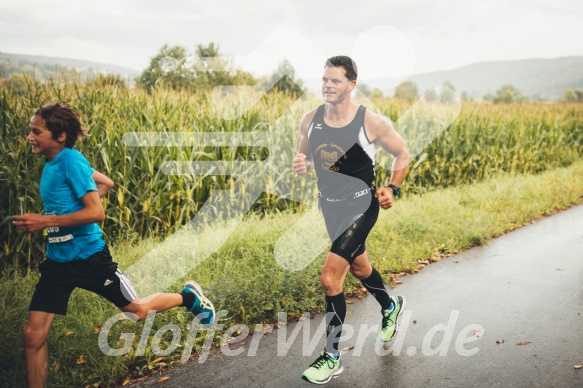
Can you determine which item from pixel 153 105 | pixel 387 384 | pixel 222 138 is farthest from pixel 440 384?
pixel 153 105

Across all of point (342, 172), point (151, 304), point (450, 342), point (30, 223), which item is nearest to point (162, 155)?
point (151, 304)

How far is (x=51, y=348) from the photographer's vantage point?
383cm

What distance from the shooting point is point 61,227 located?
3090mm

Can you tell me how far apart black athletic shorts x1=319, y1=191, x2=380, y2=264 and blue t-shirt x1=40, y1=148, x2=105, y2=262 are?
1782mm

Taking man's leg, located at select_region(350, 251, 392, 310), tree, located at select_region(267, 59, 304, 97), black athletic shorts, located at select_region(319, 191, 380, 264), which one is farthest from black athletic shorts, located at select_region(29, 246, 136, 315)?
tree, located at select_region(267, 59, 304, 97)

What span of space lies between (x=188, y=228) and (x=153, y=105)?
233cm

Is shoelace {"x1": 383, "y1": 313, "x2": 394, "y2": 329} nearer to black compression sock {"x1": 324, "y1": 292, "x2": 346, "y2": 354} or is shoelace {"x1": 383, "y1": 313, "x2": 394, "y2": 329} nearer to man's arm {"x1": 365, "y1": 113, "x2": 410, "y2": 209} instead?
black compression sock {"x1": 324, "y1": 292, "x2": 346, "y2": 354}

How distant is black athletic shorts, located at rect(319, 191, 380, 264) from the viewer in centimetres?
366

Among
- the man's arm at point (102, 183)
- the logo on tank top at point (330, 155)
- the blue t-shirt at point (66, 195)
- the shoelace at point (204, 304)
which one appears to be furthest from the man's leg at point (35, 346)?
the logo on tank top at point (330, 155)

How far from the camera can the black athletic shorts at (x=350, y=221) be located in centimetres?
366

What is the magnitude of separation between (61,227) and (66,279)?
0.36m

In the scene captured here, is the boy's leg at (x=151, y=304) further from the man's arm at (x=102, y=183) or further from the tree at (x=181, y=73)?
the tree at (x=181, y=73)

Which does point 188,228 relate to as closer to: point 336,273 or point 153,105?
point 153,105

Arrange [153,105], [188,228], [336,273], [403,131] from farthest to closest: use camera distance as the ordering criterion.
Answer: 1. [403,131]
2. [153,105]
3. [188,228]
4. [336,273]
